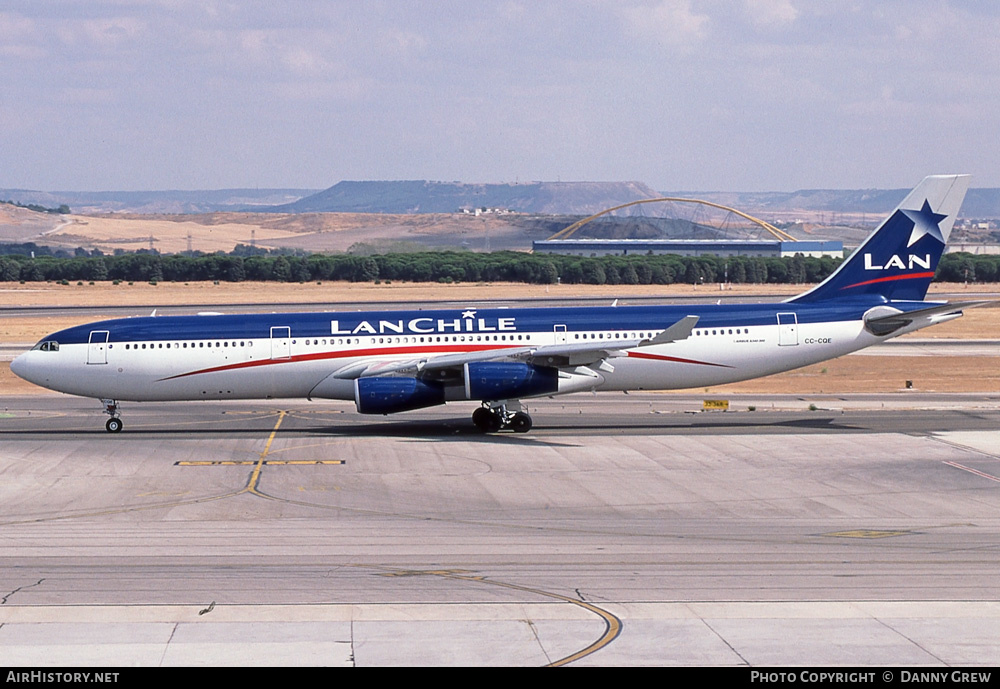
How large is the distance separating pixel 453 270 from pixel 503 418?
10819cm

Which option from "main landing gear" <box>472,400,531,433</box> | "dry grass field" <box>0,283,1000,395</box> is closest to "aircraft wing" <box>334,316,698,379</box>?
"main landing gear" <box>472,400,531,433</box>

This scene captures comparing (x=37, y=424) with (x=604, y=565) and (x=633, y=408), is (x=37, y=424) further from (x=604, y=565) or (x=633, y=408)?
(x=604, y=565)

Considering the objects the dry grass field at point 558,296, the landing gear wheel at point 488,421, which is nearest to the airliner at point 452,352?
the landing gear wheel at point 488,421

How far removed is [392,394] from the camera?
4094 centimetres

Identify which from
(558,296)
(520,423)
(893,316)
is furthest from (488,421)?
(558,296)

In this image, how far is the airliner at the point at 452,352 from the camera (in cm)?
4166

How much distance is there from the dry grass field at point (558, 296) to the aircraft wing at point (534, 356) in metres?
16.8

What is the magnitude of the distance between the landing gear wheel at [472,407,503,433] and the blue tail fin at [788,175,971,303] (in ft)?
46.8

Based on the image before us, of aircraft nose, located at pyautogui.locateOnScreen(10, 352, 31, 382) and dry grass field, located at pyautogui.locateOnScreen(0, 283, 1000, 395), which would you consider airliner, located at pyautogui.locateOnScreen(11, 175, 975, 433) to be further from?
dry grass field, located at pyautogui.locateOnScreen(0, 283, 1000, 395)

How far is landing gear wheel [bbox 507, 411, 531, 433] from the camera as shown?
42906 millimetres

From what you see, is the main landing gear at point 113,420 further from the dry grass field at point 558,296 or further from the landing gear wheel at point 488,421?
the dry grass field at point 558,296

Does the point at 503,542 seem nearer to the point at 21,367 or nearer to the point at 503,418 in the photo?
the point at 503,418

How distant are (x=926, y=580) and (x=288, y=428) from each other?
91.7 ft
